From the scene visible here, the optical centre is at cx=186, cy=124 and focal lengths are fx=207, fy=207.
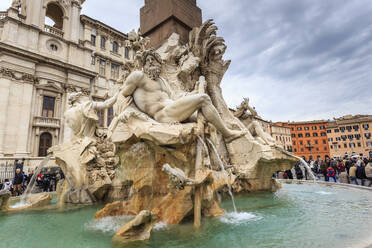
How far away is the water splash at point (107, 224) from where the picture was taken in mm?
3123

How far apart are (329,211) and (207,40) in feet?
17.0

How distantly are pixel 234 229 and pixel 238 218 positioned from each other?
0.61 meters

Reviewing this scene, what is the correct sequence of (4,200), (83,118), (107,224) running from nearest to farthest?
1. (107,224)
2. (4,200)
3. (83,118)

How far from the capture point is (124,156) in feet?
12.5

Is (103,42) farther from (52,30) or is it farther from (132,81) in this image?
(132,81)

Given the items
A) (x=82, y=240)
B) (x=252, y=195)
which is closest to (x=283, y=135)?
(x=252, y=195)

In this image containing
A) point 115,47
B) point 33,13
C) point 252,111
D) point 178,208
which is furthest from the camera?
point 115,47

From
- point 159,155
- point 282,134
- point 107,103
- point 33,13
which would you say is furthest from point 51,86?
point 282,134

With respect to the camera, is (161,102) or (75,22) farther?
(75,22)

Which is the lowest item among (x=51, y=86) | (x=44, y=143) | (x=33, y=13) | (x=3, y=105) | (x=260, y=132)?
(x=260, y=132)

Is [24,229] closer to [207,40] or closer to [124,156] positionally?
[124,156]

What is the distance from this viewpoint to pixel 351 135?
4856 centimetres

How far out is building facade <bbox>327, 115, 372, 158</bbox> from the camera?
153ft

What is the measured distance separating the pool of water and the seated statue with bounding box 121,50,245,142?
5.45 ft
